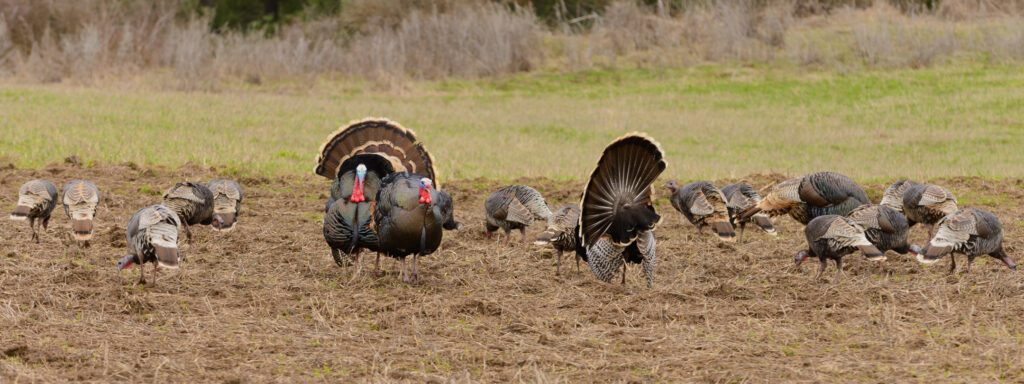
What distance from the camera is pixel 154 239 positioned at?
651cm

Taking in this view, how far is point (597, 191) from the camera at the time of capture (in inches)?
258

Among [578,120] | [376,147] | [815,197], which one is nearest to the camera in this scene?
[376,147]

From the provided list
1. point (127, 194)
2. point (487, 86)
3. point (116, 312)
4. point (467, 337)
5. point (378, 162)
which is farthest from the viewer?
point (487, 86)

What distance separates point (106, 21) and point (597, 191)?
28.4m

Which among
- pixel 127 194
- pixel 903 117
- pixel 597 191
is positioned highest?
pixel 597 191

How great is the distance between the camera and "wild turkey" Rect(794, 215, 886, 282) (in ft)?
23.0

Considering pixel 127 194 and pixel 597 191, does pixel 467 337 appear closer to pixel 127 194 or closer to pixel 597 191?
pixel 597 191

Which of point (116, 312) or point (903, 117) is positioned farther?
point (903, 117)

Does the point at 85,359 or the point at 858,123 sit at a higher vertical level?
the point at 85,359

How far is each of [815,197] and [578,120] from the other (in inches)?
495

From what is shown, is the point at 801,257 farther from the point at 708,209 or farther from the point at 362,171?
the point at 362,171

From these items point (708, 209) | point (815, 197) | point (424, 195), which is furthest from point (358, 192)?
point (815, 197)

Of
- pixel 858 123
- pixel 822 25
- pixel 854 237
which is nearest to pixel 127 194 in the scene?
pixel 854 237

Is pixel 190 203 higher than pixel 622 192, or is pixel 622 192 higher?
pixel 622 192
